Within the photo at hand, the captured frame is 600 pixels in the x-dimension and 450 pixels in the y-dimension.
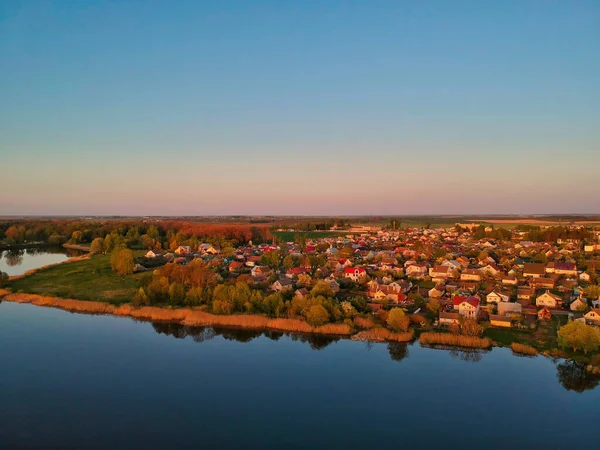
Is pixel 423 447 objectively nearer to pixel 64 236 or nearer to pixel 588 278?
pixel 588 278

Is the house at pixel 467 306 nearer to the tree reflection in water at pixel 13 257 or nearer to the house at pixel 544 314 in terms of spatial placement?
the house at pixel 544 314

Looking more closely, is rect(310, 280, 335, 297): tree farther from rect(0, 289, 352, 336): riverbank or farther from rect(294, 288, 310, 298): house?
rect(0, 289, 352, 336): riverbank

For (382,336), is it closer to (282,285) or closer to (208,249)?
(282,285)

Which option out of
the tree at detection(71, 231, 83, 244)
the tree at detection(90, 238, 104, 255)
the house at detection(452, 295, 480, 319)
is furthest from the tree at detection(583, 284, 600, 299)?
the tree at detection(71, 231, 83, 244)

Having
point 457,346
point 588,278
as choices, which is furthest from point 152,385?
point 588,278

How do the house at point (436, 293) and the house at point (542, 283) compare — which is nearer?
the house at point (436, 293)

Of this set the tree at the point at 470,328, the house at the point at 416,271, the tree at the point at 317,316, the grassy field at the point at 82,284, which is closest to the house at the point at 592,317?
the tree at the point at 470,328
